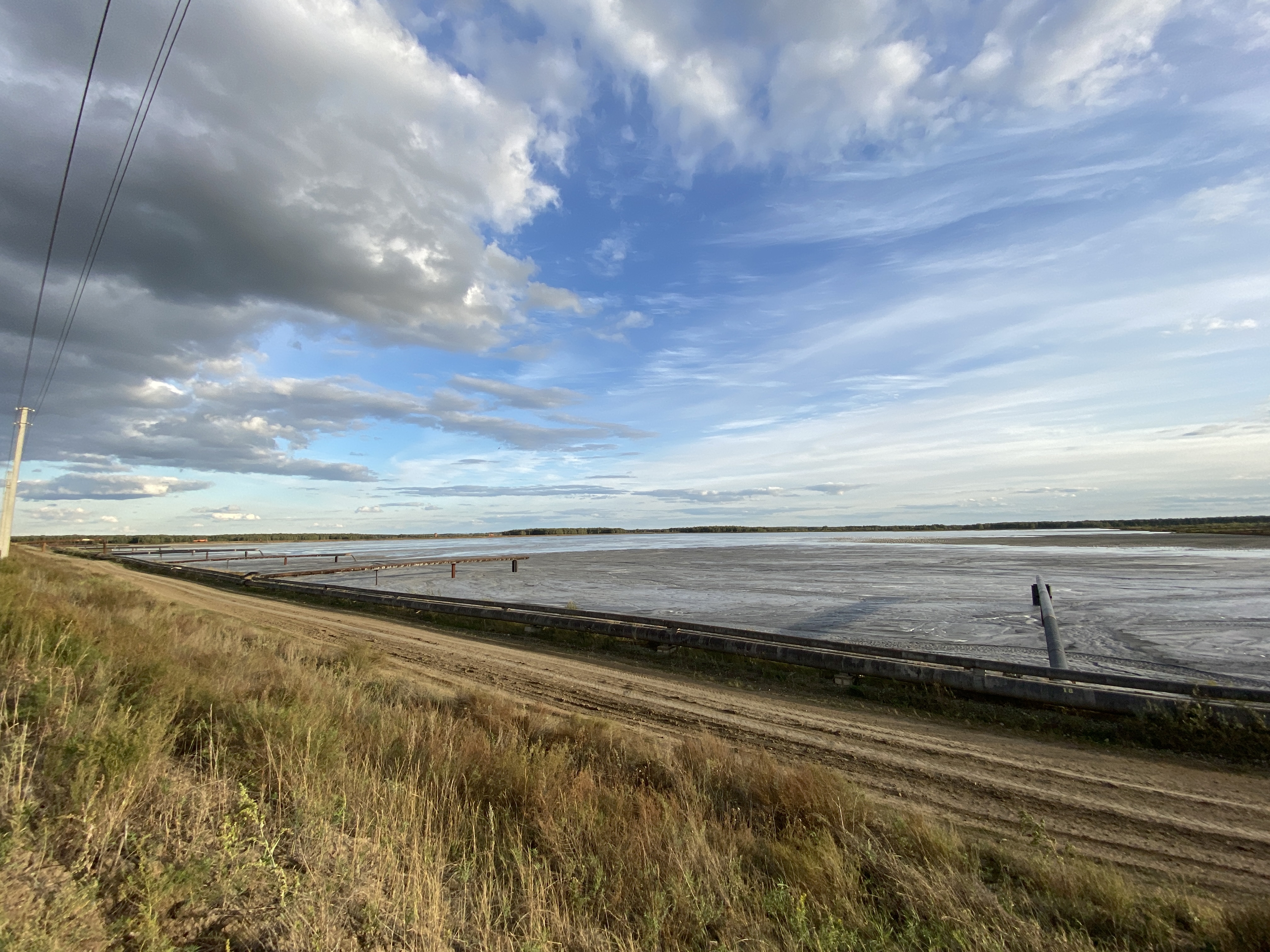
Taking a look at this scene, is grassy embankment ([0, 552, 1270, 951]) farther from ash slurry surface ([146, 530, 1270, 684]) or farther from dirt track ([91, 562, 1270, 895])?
ash slurry surface ([146, 530, 1270, 684])

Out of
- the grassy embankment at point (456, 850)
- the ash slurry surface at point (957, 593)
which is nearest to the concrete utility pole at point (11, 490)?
the ash slurry surface at point (957, 593)

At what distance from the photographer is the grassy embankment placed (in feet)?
11.1

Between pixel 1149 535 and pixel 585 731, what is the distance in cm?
14400

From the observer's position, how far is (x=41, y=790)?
171 inches

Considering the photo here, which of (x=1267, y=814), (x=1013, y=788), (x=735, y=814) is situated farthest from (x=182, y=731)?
(x=1267, y=814)

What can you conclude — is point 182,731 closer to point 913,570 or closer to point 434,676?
point 434,676

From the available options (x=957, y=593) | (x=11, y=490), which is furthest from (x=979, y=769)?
(x=11, y=490)

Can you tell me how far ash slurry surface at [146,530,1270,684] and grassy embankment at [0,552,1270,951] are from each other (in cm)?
1228

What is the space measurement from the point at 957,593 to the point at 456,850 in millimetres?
29754

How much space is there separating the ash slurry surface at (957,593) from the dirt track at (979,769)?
740cm

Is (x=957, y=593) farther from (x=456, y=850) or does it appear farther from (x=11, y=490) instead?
(x=11, y=490)

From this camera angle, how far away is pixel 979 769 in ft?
25.2

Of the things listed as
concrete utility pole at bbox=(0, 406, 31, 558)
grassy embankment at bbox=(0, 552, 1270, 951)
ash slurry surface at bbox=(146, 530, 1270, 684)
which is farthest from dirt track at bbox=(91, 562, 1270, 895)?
concrete utility pole at bbox=(0, 406, 31, 558)

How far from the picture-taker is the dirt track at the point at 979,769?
5695 millimetres
